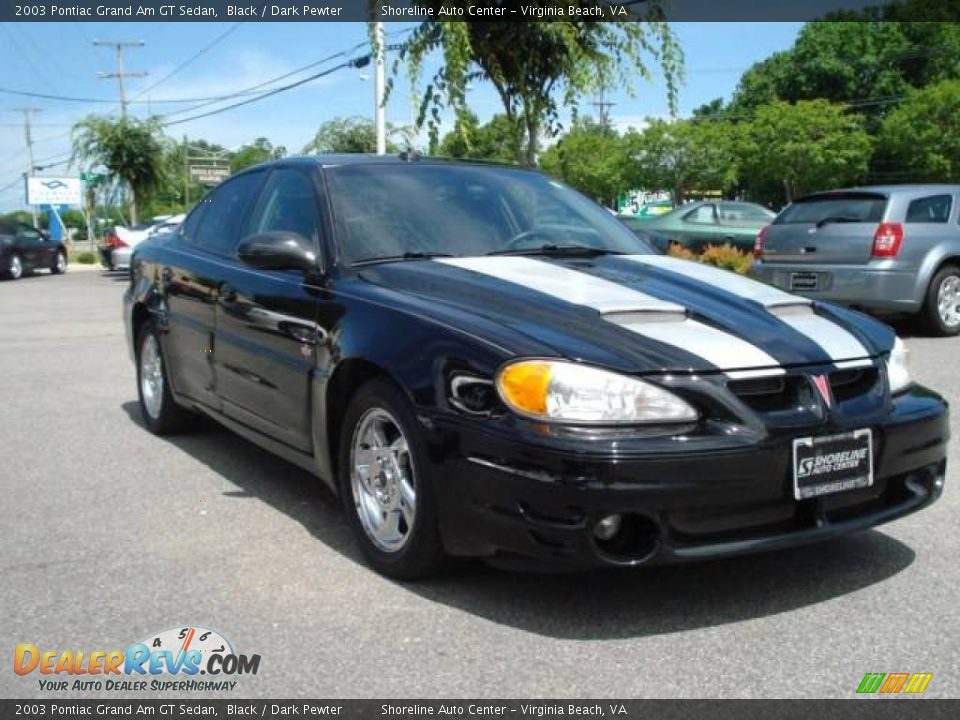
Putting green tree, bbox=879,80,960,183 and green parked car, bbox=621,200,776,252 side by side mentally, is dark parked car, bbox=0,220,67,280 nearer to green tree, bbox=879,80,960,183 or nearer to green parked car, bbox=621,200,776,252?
green parked car, bbox=621,200,776,252

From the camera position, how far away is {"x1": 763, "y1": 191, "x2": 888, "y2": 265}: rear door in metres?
9.95

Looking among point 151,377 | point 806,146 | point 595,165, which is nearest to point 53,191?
point 595,165

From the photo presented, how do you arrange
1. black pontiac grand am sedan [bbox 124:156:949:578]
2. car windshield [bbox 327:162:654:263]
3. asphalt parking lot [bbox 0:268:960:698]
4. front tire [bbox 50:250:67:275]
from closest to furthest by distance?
asphalt parking lot [bbox 0:268:960:698] → black pontiac grand am sedan [bbox 124:156:949:578] → car windshield [bbox 327:162:654:263] → front tire [bbox 50:250:67:275]

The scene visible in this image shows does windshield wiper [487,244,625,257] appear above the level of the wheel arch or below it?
above

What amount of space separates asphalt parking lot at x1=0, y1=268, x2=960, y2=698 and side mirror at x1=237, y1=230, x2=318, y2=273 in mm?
1096

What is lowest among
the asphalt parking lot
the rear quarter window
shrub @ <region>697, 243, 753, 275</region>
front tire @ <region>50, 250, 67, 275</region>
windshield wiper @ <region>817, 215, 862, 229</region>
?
front tire @ <region>50, 250, 67, 275</region>

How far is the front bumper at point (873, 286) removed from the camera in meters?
9.84

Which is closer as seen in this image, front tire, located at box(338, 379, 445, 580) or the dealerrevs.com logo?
the dealerrevs.com logo

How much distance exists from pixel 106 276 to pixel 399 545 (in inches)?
944

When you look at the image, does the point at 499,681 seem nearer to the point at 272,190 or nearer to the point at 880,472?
the point at 880,472

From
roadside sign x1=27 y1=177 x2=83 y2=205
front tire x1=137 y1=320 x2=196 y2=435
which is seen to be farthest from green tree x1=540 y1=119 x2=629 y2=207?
front tire x1=137 y1=320 x2=196 y2=435

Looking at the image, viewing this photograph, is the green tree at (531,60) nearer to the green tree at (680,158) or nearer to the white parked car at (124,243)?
the white parked car at (124,243)
